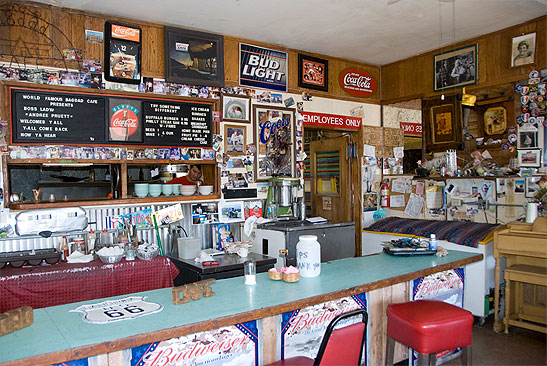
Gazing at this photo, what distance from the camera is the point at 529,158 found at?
4.58 metres

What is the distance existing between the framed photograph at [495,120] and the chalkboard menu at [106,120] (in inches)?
137

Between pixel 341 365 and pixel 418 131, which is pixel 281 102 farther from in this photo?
pixel 341 365

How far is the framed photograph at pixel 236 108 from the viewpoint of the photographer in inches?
192

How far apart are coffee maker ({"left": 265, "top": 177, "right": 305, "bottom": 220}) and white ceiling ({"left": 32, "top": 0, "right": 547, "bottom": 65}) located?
181 cm

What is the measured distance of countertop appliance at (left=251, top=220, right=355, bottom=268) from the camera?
14.8 feet

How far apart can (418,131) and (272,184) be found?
279 cm

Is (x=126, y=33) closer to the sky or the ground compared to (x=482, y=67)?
closer to the sky

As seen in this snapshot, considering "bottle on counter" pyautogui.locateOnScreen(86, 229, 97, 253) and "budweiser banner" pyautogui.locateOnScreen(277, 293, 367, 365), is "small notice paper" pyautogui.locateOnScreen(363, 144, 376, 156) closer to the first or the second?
"budweiser banner" pyautogui.locateOnScreen(277, 293, 367, 365)

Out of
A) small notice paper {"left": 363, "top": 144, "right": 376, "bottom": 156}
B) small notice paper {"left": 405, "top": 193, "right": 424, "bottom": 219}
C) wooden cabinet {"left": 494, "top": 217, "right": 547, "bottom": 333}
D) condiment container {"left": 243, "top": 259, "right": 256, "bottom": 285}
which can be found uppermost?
small notice paper {"left": 363, "top": 144, "right": 376, "bottom": 156}

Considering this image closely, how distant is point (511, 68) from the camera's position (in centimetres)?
475

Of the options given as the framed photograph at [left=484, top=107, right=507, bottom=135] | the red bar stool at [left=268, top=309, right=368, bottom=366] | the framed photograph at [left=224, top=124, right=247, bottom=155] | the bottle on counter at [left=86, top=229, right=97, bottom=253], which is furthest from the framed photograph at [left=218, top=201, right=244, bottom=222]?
the framed photograph at [left=484, top=107, right=507, bottom=135]

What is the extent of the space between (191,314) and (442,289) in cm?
220

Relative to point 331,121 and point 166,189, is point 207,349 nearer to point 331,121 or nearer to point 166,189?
point 166,189

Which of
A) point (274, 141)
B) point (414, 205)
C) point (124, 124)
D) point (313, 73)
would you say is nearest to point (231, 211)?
point (274, 141)
